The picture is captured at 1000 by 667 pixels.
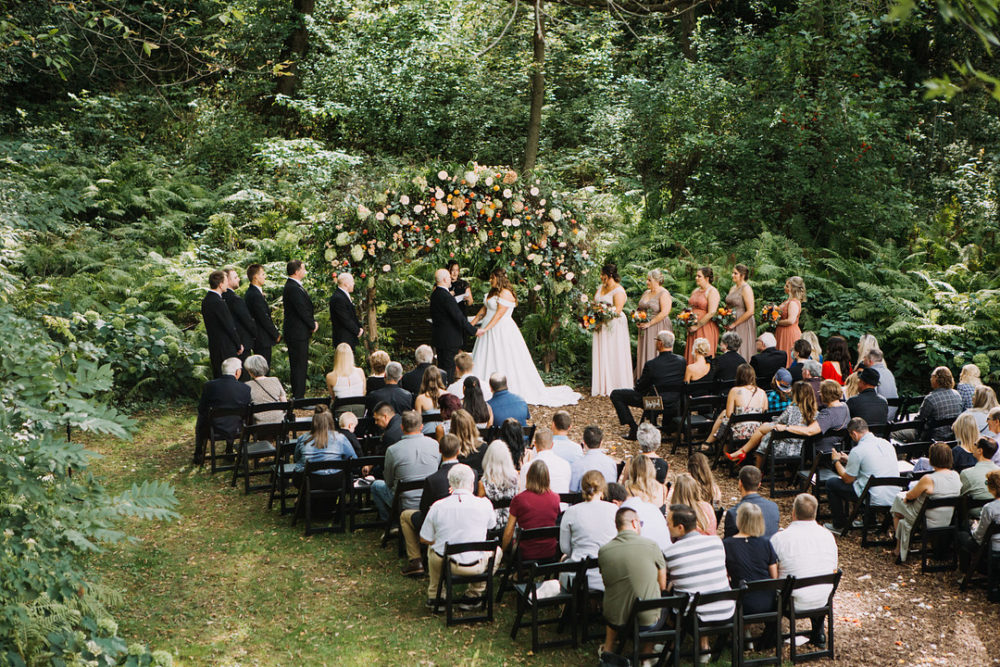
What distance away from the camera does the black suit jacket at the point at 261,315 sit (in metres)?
11.5

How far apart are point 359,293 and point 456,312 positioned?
1.59 metres

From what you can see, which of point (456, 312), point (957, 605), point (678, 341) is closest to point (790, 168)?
point (678, 341)

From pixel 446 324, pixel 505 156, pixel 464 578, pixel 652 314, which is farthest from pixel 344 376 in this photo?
pixel 505 156

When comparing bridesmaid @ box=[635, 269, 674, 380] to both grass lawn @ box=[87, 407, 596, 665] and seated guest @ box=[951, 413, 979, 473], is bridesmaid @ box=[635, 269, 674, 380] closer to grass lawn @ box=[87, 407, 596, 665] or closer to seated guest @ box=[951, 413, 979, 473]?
seated guest @ box=[951, 413, 979, 473]

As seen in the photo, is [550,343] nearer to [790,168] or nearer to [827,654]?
[790,168]

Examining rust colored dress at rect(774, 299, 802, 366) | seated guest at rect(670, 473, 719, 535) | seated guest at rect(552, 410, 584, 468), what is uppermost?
rust colored dress at rect(774, 299, 802, 366)

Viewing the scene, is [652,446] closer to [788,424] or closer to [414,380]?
[788,424]

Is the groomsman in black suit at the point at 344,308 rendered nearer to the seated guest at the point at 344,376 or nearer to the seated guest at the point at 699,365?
the seated guest at the point at 344,376

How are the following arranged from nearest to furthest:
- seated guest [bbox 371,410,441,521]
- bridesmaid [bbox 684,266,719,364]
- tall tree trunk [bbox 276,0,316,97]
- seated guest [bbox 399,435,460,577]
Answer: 1. seated guest [bbox 399,435,460,577]
2. seated guest [bbox 371,410,441,521]
3. bridesmaid [bbox 684,266,719,364]
4. tall tree trunk [bbox 276,0,316,97]

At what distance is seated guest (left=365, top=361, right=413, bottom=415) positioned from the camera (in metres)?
8.99

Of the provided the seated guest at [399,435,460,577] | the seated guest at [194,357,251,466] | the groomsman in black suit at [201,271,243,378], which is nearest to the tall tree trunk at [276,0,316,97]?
the groomsman in black suit at [201,271,243,378]

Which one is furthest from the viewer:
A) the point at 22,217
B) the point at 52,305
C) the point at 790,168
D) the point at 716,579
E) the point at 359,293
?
the point at 790,168

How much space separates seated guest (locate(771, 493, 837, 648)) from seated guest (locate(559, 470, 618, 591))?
1207mm

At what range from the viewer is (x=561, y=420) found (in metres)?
8.02
